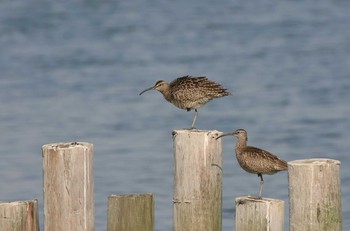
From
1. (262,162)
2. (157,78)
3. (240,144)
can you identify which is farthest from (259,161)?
(157,78)

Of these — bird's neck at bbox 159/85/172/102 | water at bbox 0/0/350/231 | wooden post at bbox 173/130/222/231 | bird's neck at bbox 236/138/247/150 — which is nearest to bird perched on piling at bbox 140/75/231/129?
bird's neck at bbox 159/85/172/102

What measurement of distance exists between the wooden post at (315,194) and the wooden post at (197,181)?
41.5 inches

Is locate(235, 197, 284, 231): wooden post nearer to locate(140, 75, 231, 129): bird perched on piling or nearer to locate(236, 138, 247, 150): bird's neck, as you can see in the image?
locate(236, 138, 247, 150): bird's neck

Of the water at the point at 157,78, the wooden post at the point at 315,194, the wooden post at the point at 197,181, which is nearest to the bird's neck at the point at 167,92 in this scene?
the water at the point at 157,78

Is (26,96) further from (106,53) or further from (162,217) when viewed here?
(162,217)

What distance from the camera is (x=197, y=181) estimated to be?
40.6ft

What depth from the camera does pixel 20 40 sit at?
3198 centimetres

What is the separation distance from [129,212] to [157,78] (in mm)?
14621

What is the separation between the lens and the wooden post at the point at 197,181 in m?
12.4

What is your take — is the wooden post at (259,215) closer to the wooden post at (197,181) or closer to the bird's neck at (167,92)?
the wooden post at (197,181)

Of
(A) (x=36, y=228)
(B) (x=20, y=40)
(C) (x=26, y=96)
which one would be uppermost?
(B) (x=20, y=40)

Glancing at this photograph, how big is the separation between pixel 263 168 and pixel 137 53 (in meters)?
17.4

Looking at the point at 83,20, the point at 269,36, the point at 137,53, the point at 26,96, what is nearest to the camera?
the point at 26,96

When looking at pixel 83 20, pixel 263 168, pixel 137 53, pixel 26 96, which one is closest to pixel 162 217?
pixel 263 168
